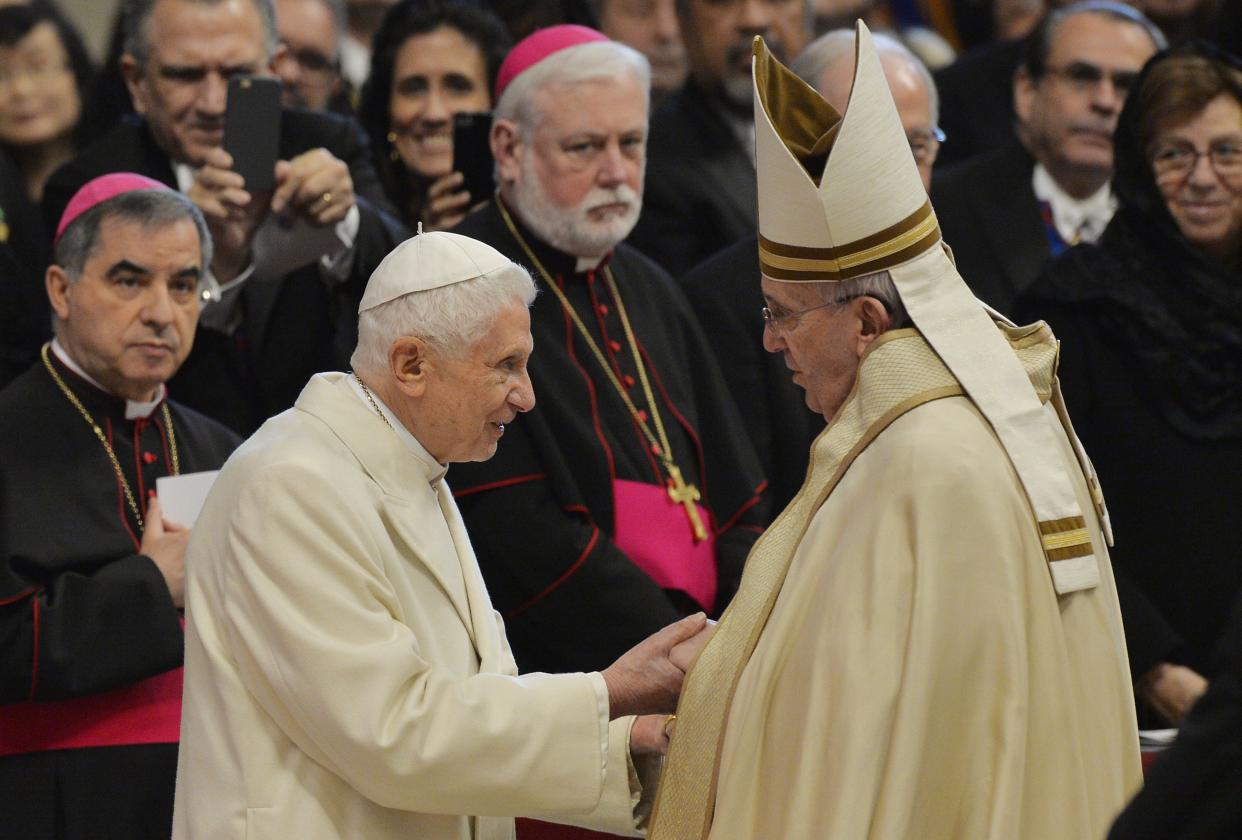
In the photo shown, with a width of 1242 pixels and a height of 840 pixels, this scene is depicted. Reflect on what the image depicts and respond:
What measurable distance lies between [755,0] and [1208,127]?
1.80m

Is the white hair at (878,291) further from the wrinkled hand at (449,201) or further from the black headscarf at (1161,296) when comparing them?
the wrinkled hand at (449,201)

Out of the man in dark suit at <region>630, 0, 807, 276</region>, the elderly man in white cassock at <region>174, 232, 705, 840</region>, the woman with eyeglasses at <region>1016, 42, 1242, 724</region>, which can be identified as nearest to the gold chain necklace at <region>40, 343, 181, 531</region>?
the elderly man in white cassock at <region>174, 232, 705, 840</region>

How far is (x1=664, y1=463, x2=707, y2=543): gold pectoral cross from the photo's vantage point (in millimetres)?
4730

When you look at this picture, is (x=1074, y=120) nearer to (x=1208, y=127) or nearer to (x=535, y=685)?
(x=1208, y=127)

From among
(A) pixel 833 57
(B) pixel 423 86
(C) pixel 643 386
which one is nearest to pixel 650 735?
(C) pixel 643 386

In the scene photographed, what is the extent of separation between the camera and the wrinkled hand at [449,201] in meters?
5.34

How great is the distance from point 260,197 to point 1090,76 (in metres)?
2.68

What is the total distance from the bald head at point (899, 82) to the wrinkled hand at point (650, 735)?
91.3 inches

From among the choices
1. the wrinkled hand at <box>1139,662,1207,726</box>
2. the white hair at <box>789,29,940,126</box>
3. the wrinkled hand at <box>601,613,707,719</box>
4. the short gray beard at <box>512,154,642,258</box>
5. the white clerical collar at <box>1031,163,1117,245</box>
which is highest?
the white hair at <box>789,29,940,126</box>

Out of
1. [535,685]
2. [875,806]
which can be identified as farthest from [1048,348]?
[535,685]

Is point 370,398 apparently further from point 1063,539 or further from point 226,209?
point 226,209

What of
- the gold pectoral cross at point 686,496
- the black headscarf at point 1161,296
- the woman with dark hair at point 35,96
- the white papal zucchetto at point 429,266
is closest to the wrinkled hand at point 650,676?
the white papal zucchetto at point 429,266

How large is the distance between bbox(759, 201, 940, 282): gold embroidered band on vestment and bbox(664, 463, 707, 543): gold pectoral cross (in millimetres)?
1647

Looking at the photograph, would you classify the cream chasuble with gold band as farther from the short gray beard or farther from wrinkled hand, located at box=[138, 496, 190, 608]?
the short gray beard
